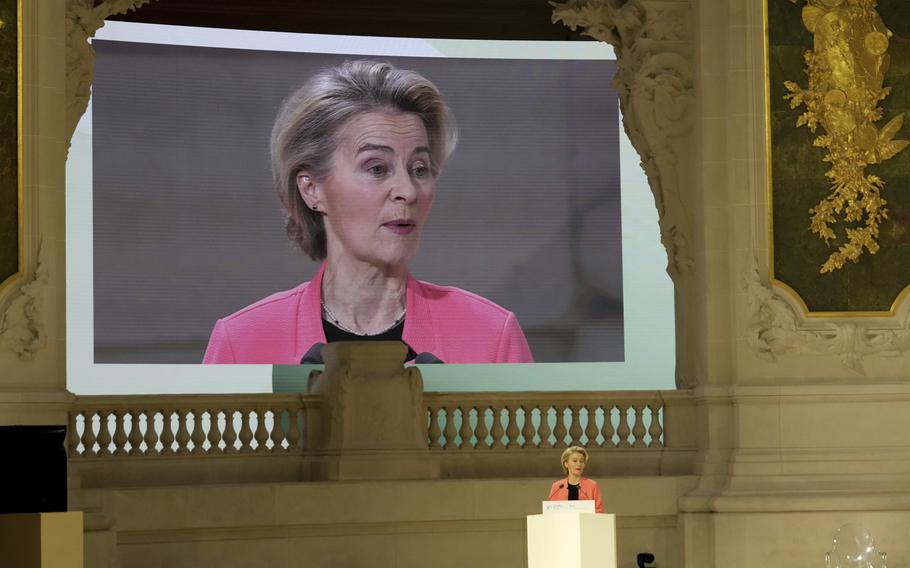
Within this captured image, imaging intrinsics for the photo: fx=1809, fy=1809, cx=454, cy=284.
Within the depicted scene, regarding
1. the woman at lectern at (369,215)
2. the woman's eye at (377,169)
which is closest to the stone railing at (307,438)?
the woman at lectern at (369,215)

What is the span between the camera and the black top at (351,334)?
19.8 meters

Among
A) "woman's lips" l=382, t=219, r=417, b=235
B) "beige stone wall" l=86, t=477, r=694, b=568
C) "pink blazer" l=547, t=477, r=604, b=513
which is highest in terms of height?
"woman's lips" l=382, t=219, r=417, b=235

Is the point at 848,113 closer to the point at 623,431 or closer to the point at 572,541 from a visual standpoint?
the point at 623,431

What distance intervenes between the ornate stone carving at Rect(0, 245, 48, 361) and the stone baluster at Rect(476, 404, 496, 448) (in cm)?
412

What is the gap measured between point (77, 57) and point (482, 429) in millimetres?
4857

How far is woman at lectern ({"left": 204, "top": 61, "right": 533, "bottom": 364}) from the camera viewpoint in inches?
778

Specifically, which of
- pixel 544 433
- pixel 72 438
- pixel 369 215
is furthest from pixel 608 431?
pixel 72 438

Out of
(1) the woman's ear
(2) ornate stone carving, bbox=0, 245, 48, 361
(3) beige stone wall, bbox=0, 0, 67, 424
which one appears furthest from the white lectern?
(1) the woman's ear

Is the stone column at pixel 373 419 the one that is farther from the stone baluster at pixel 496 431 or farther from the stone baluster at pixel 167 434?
the stone baluster at pixel 167 434

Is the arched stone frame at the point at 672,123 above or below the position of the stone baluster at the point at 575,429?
above

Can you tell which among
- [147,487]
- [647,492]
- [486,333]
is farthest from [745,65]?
[147,487]

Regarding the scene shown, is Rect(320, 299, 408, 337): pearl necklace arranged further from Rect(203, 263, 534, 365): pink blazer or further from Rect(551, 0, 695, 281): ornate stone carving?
Rect(551, 0, 695, 281): ornate stone carving

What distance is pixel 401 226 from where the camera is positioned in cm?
1994

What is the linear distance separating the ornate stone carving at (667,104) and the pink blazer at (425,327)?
11.8 ft
